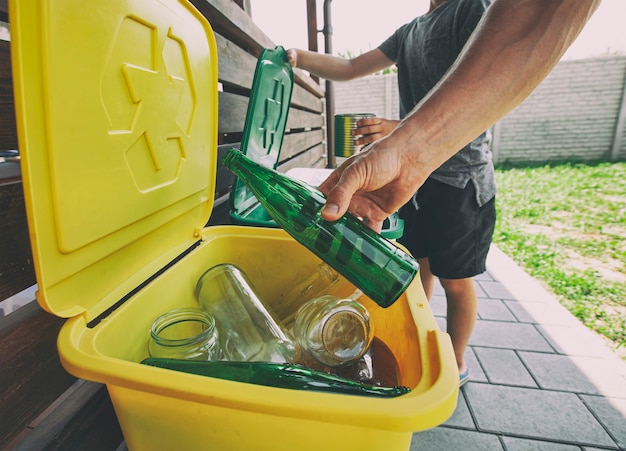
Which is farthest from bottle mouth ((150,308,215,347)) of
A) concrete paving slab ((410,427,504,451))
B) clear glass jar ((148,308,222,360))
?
concrete paving slab ((410,427,504,451))

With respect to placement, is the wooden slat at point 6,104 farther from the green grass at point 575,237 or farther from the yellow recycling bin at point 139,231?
the green grass at point 575,237

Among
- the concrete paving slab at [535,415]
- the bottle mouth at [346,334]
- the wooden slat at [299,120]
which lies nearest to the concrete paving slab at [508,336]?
the concrete paving slab at [535,415]

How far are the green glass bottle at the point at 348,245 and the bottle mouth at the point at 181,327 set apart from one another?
236 millimetres

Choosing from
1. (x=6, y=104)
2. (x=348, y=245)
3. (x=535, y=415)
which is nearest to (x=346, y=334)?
(x=348, y=245)

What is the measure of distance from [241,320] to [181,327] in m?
0.11

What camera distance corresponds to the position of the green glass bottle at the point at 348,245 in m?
0.61

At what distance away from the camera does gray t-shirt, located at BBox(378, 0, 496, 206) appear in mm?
1177

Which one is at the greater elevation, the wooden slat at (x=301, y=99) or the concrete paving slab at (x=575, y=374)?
the wooden slat at (x=301, y=99)

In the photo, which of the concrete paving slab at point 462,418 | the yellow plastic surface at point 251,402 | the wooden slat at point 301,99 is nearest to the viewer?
the yellow plastic surface at point 251,402

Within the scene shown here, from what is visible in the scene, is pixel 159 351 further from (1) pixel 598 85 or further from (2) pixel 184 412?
(1) pixel 598 85

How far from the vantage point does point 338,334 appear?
0.62m

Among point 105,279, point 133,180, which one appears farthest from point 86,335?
point 133,180

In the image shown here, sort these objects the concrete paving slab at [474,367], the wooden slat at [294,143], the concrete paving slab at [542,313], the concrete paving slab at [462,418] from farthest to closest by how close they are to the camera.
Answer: the wooden slat at [294,143]
the concrete paving slab at [542,313]
the concrete paving slab at [474,367]
the concrete paving slab at [462,418]

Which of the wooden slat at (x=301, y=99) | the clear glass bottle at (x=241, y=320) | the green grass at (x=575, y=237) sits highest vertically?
the wooden slat at (x=301, y=99)
